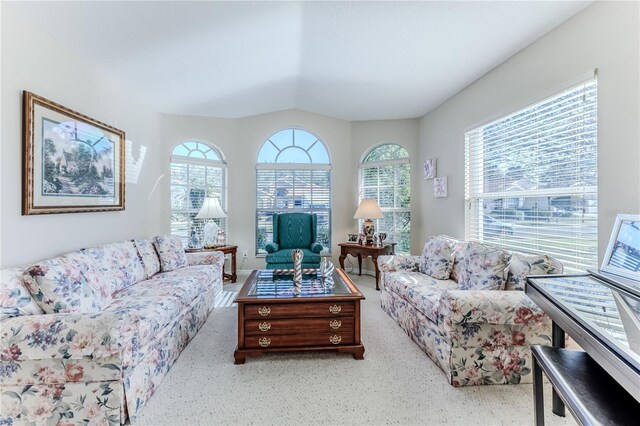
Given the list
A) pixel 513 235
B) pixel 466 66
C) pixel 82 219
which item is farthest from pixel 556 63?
pixel 82 219

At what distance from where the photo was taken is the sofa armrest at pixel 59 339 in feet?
4.85

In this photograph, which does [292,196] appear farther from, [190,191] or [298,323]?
[298,323]

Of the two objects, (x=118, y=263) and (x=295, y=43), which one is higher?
(x=295, y=43)

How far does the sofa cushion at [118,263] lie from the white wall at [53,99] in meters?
0.24

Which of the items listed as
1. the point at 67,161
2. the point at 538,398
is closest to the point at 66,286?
the point at 67,161

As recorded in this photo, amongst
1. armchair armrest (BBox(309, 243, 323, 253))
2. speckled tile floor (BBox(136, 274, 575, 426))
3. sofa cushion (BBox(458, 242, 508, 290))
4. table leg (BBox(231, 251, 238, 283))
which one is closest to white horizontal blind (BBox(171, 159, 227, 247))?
table leg (BBox(231, 251, 238, 283))

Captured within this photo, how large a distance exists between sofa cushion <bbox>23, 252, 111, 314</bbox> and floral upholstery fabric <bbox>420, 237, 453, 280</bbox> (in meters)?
2.98

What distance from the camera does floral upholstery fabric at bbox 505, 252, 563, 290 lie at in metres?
2.08

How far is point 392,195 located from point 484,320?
130 inches

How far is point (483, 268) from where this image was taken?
2.34 meters

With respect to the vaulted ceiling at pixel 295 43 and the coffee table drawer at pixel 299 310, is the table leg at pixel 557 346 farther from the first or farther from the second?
the vaulted ceiling at pixel 295 43

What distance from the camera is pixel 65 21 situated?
215cm

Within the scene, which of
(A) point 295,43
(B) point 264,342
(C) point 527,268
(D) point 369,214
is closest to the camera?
(C) point 527,268

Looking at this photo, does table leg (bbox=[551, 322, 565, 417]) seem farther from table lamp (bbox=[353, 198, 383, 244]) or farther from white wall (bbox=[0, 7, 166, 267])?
white wall (bbox=[0, 7, 166, 267])
